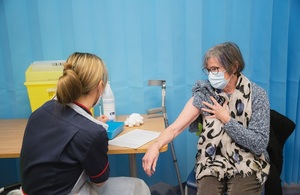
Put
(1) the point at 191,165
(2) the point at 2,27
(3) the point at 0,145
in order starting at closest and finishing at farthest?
(3) the point at 0,145 < (2) the point at 2,27 < (1) the point at 191,165

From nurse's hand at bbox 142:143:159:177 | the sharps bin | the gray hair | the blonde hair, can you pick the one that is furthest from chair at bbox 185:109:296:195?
the sharps bin

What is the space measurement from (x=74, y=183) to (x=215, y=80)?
93cm

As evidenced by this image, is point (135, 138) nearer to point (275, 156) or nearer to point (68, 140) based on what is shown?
point (68, 140)

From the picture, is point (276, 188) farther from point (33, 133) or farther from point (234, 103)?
point (33, 133)

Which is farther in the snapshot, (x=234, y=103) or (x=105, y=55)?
(x=105, y=55)

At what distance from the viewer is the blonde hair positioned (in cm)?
112

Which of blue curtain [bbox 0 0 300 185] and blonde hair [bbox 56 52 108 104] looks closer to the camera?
blonde hair [bbox 56 52 108 104]

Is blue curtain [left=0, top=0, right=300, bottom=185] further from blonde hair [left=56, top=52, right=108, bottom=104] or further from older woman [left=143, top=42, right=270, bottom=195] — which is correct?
blonde hair [left=56, top=52, right=108, bottom=104]

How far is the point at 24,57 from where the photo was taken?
2027 millimetres

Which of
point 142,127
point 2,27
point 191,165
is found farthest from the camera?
point 191,165

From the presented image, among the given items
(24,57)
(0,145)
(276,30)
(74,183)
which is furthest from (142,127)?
(276,30)

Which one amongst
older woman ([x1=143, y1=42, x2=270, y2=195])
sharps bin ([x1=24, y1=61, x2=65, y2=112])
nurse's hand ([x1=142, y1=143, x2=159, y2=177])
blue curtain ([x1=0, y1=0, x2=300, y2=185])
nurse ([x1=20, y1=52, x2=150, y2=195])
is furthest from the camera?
blue curtain ([x1=0, y1=0, x2=300, y2=185])

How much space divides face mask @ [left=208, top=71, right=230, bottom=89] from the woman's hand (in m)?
0.08

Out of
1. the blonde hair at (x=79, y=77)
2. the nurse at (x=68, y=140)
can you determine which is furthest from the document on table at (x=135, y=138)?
the blonde hair at (x=79, y=77)
